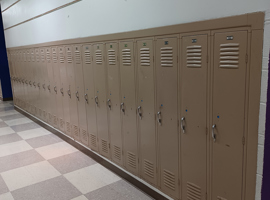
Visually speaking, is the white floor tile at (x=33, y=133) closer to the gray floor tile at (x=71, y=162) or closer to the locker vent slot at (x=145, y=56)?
→ the gray floor tile at (x=71, y=162)

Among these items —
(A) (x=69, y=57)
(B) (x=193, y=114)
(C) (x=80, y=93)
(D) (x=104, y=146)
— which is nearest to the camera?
(B) (x=193, y=114)

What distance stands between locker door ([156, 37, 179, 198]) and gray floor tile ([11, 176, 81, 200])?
1238 mm

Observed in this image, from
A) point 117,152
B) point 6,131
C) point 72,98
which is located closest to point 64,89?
point 72,98

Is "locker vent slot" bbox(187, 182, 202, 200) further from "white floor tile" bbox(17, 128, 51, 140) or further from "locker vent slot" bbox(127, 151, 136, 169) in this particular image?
"white floor tile" bbox(17, 128, 51, 140)

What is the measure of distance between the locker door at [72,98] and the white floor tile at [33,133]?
52.0 inches

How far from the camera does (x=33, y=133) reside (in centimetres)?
582

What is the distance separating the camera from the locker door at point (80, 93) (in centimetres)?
419

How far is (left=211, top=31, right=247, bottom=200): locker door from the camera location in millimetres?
1969

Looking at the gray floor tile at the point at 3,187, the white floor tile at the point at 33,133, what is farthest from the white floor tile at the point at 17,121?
the gray floor tile at the point at 3,187

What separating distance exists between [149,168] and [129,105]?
84cm

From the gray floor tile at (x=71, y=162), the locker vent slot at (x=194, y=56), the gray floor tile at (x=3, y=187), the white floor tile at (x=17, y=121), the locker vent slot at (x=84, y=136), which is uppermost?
the locker vent slot at (x=194, y=56)

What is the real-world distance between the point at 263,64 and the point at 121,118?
2015 millimetres

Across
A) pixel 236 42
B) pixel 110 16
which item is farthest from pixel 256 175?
pixel 110 16

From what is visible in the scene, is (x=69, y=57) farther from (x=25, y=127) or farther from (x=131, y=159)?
(x=25, y=127)
